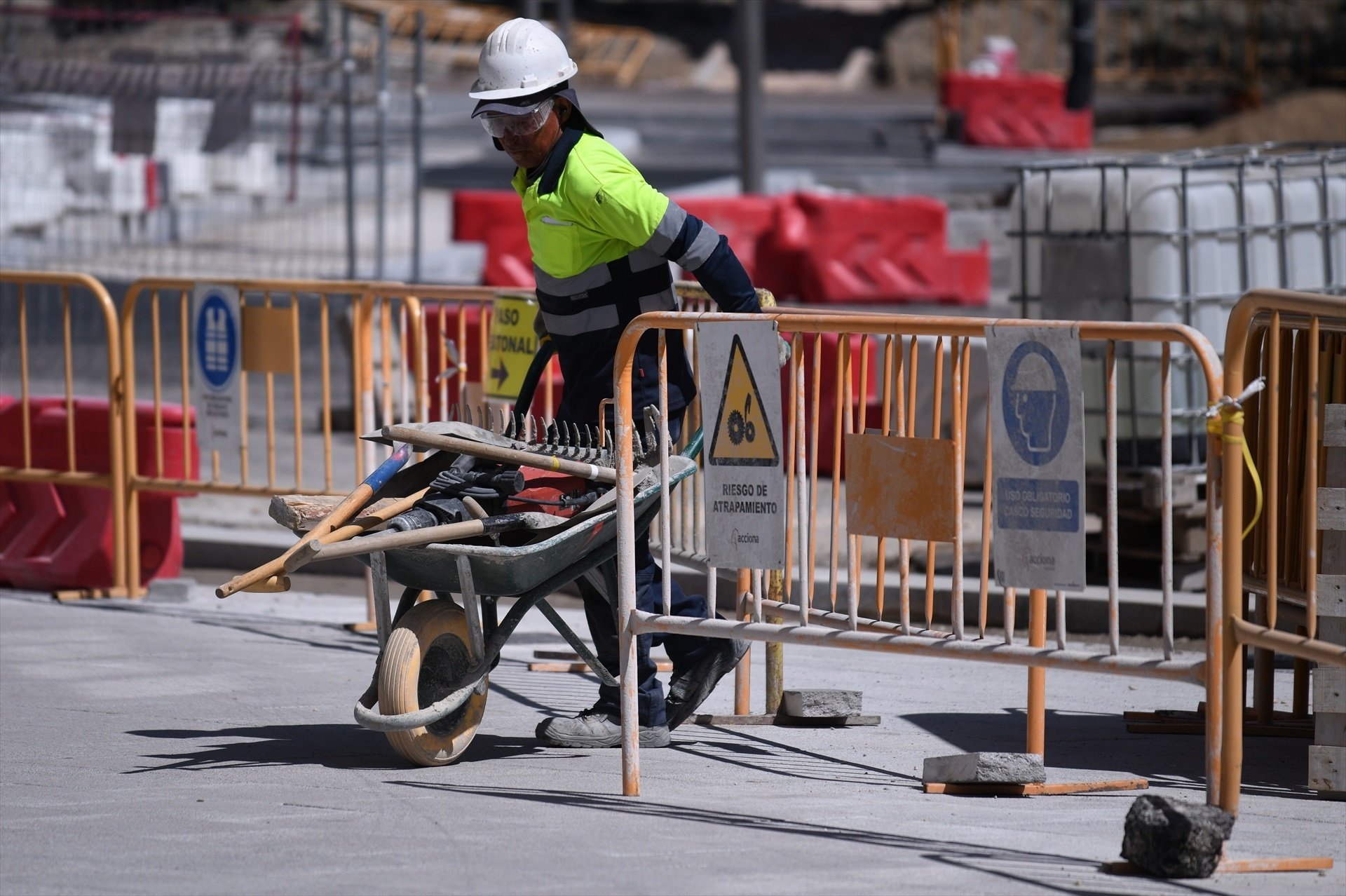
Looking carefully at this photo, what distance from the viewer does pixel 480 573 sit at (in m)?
5.10

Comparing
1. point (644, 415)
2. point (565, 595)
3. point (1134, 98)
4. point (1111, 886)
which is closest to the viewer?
point (1111, 886)

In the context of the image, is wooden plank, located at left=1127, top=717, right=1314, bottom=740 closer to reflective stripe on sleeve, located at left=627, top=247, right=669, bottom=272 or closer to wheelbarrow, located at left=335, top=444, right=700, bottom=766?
wheelbarrow, located at left=335, top=444, right=700, bottom=766

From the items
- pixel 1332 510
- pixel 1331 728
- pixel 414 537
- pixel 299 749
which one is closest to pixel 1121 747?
pixel 1331 728

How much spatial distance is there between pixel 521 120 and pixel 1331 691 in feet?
9.12

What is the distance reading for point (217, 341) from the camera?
329 inches

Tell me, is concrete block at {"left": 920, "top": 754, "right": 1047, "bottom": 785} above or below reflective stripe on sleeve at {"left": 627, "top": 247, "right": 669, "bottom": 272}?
below

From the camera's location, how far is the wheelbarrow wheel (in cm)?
514

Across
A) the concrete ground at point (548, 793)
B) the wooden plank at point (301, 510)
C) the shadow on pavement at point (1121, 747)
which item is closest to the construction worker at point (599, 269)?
the concrete ground at point (548, 793)

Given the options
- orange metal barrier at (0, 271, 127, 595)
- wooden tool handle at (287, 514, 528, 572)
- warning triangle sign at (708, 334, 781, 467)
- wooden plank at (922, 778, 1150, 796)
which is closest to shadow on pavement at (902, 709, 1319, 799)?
wooden plank at (922, 778, 1150, 796)

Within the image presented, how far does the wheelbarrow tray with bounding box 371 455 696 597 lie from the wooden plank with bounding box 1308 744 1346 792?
6.22 ft

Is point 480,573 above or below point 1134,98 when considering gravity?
below

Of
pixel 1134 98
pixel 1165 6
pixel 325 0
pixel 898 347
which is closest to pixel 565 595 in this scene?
pixel 898 347

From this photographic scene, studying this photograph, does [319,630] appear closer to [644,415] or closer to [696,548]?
[696,548]

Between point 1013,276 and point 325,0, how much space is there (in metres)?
11.0
